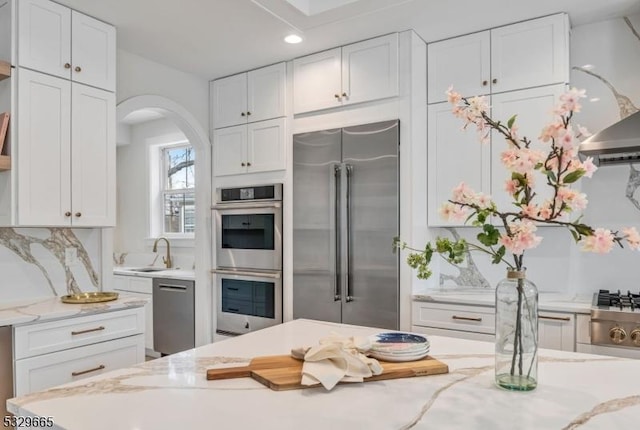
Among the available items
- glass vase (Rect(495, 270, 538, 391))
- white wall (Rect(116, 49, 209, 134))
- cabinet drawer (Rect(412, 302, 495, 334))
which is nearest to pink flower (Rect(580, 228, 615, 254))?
glass vase (Rect(495, 270, 538, 391))

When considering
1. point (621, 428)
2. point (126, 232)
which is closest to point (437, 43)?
point (621, 428)

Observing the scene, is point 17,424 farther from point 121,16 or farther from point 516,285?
point 121,16

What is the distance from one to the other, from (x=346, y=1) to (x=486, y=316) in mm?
2099

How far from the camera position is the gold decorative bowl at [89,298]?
8.91ft

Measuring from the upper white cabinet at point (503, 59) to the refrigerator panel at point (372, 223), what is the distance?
0.58 m

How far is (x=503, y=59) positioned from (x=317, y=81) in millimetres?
1315

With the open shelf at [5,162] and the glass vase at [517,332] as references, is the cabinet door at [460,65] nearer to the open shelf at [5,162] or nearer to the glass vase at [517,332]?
the glass vase at [517,332]

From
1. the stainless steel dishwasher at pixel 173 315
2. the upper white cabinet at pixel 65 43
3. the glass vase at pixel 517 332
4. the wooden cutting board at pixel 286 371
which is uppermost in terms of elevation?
the upper white cabinet at pixel 65 43

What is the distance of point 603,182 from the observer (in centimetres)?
301

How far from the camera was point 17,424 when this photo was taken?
1.11m

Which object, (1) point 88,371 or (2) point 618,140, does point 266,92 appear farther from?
(2) point 618,140

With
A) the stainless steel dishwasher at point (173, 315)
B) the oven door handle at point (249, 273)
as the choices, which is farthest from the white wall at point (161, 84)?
the stainless steel dishwasher at point (173, 315)

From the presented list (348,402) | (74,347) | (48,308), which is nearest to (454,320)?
(348,402)

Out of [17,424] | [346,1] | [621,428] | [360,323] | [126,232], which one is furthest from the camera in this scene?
[126,232]
